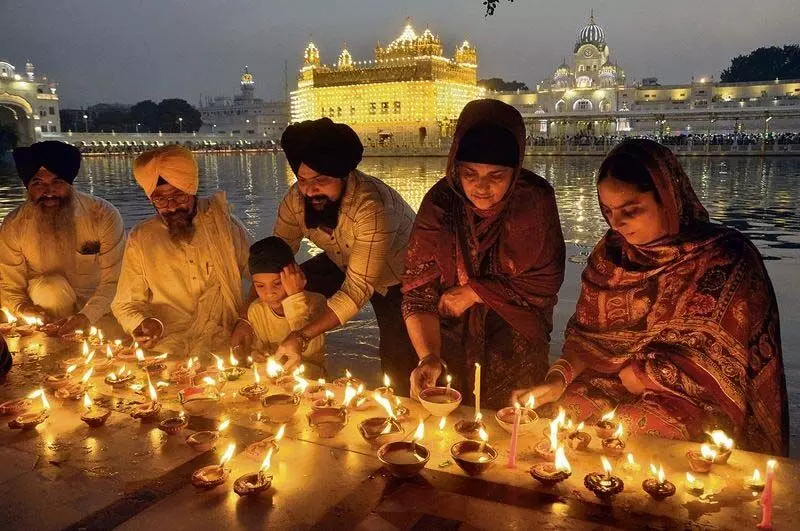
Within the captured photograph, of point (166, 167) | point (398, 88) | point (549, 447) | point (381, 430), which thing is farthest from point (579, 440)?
point (398, 88)

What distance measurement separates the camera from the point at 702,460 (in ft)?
6.15

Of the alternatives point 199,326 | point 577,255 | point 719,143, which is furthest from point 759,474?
point 719,143

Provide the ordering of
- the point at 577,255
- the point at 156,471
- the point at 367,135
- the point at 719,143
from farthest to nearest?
the point at 367,135 → the point at 719,143 → the point at 577,255 → the point at 156,471

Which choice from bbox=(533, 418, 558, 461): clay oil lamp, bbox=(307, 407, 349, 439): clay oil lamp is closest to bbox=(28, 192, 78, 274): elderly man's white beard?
bbox=(307, 407, 349, 439): clay oil lamp

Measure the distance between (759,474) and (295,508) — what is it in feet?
4.54

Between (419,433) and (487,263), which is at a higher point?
(487,263)

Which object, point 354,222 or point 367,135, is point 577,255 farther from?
point 367,135

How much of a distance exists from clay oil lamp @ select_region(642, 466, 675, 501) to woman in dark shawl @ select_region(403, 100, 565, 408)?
45.5 inches

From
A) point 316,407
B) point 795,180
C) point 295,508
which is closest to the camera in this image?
point 295,508

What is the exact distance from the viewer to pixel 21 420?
2.32m

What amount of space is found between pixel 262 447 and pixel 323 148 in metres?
1.92

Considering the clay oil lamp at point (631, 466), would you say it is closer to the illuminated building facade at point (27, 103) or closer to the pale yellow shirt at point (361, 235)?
the pale yellow shirt at point (361, 235)

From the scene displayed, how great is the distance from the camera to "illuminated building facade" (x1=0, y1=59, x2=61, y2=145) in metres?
64.5

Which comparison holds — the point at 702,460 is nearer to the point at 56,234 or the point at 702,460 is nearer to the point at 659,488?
the point at 659,488
